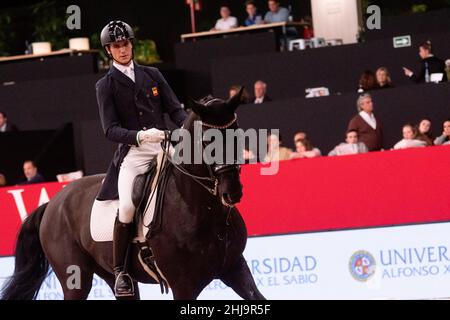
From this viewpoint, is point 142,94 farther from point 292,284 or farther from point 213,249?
point 292,284

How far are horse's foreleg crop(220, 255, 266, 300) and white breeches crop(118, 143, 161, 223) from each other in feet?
2.42

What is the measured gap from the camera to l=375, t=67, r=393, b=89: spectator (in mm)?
12211

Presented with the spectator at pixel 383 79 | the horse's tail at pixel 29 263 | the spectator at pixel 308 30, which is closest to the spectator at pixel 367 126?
the spectator at pixel 383 79

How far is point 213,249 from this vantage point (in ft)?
19.2

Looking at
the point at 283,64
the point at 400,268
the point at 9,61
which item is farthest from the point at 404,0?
the point at 400,268

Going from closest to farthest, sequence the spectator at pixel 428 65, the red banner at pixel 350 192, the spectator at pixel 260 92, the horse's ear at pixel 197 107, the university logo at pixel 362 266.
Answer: the horse's ear at pixel 197 107 → the university logo at pixel 362 266 → the red banner at pixel 350 192 → the spectator at pixel 428 65 → the spectator at pixel 260 92

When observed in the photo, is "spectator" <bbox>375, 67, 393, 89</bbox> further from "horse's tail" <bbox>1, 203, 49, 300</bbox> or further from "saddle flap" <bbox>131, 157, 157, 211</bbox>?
"saddle flap" <bbox>131, 157, 157, 211</bbox>

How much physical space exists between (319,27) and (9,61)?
5402 mm

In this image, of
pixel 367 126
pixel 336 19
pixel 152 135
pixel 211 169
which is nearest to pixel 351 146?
pixel 367 126

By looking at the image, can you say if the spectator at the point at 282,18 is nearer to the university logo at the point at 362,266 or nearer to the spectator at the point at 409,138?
the spectator at the point at 409,138

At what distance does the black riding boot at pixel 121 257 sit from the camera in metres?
6.23

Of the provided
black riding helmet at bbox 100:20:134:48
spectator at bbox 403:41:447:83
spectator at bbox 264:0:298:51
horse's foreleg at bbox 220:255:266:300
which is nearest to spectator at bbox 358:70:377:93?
spectator at bbox 403:41:447:83

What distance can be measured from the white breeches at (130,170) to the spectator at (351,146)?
207 inches

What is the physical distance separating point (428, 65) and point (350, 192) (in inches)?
104
